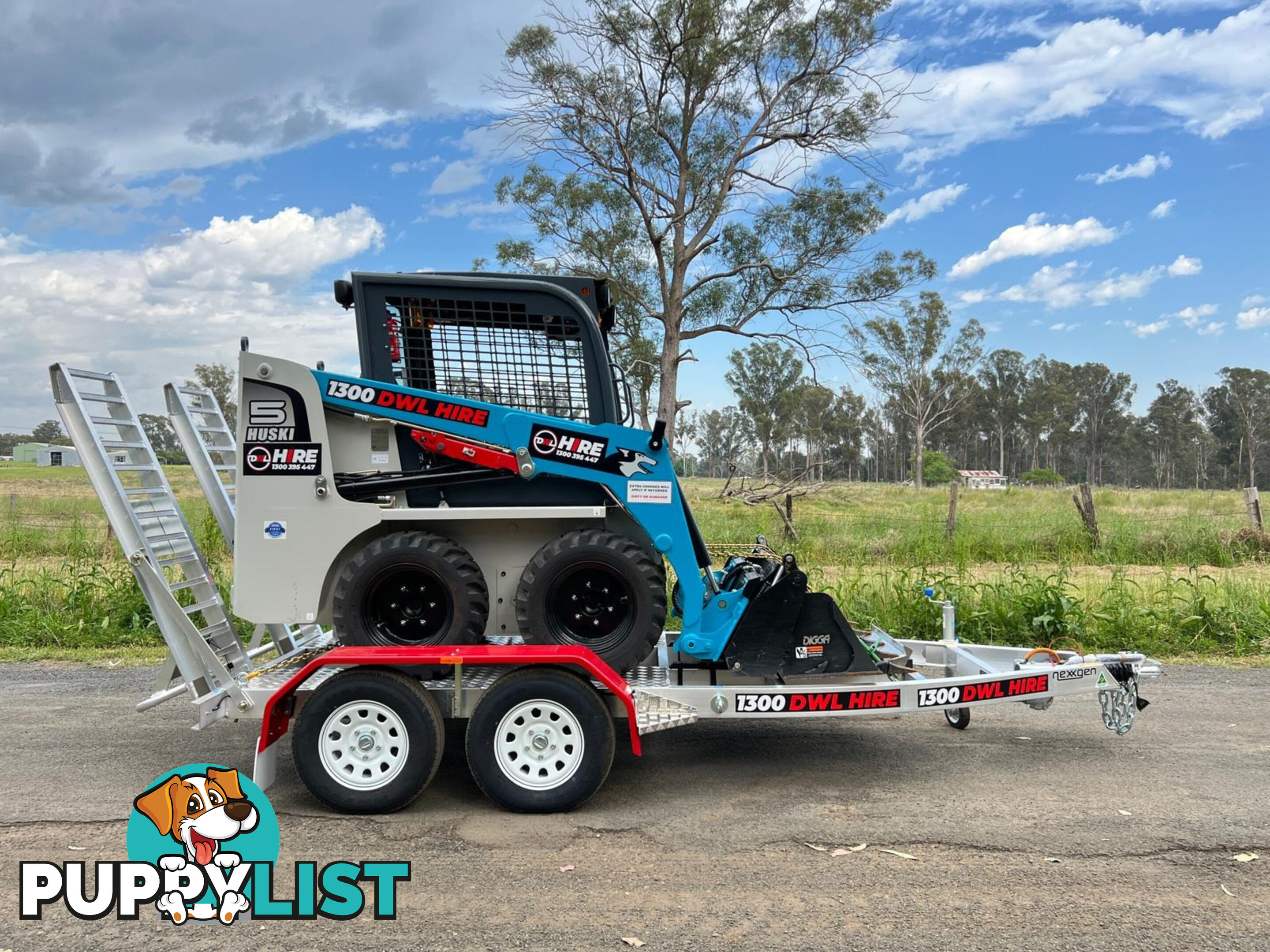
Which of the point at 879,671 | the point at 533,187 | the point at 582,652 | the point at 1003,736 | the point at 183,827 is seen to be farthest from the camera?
the point at 533,187

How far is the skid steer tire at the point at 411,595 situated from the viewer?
17.4 feet

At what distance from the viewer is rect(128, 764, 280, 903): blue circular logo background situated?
432 cm

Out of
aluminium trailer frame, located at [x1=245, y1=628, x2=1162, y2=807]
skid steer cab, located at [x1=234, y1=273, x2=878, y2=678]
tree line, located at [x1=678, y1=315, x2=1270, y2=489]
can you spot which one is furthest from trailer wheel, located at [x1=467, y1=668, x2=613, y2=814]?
tree line, located at [x1=678, y1=315, x2=1270, y2=489]

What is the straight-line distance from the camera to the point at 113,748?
605 centimetres

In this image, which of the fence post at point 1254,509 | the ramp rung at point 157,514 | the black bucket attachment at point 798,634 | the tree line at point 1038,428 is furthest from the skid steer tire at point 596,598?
the tree line at point 1038,428

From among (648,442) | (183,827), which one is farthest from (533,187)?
(183,827)

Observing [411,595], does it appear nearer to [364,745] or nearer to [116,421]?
[364,745]

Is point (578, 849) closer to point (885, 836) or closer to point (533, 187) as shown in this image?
point (885, 836)

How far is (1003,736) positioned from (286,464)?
201 inches

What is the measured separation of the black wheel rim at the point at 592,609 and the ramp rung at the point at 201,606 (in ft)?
7.38

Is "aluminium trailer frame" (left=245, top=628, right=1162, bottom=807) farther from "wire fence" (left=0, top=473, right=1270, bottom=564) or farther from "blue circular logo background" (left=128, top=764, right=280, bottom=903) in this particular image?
"wire fence" (left=0, top=473, right=1270, bottom=564)

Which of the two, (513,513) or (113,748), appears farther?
(113,748)

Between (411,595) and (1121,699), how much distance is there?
448cm

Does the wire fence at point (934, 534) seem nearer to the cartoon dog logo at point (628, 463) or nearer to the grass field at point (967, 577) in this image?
the grass field at point (967, 577)
